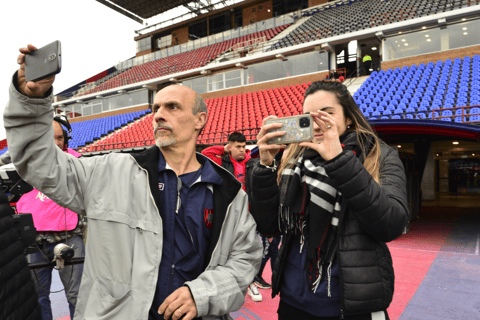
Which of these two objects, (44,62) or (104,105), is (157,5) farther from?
(44,62)

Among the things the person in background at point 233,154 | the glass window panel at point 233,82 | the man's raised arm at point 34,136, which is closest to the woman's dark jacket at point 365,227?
the man's raised arm at point 34,136

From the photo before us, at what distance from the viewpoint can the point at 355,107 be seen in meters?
1.62

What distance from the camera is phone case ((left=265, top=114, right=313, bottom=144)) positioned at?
129 centimetres

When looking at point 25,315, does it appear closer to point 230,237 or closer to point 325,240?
point 230,237

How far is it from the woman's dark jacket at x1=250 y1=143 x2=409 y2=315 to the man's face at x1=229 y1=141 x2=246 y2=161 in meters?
2.85

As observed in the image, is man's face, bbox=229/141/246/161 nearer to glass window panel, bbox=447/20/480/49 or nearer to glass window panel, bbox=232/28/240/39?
glass window panel, bbox=447/20/480/49

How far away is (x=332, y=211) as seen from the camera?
1396 millimetres

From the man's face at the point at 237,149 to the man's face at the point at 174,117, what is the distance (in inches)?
100

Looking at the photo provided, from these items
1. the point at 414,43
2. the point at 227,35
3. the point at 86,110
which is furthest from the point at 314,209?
the point at 86,110

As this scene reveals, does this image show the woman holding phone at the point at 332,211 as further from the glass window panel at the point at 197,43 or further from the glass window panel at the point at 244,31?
the glass window panel at the point at 197,43

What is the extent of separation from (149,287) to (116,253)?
0.65 ft

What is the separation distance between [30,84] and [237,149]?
3360mm

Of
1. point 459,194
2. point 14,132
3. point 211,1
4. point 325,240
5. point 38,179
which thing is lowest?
point 459,194

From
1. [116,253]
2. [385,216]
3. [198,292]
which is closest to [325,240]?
[385,216]
